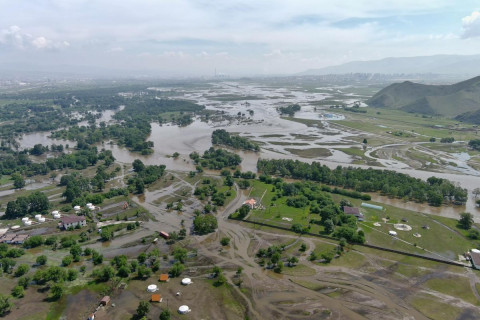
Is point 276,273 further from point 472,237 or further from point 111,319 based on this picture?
point 472,237

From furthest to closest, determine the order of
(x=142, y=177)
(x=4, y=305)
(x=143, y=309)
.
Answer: (x=142, y=177) → (x=4, y=305) → (x=143, y=309)

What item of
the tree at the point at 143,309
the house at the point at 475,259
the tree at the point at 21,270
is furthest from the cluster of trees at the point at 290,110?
the tree at the point at 143,309

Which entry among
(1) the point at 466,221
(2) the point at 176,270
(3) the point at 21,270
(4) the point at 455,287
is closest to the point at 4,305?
(3) the point at 21,270

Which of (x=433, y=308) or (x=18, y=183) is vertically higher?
(x=18, y=183)

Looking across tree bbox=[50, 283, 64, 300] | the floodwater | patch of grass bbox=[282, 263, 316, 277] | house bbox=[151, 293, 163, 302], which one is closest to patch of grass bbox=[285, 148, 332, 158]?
the floodwater

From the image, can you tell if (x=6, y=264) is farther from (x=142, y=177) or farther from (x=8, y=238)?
(x=142, y=177)

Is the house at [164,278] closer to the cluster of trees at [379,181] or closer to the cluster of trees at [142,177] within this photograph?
the cluster of trees at [142,177]
